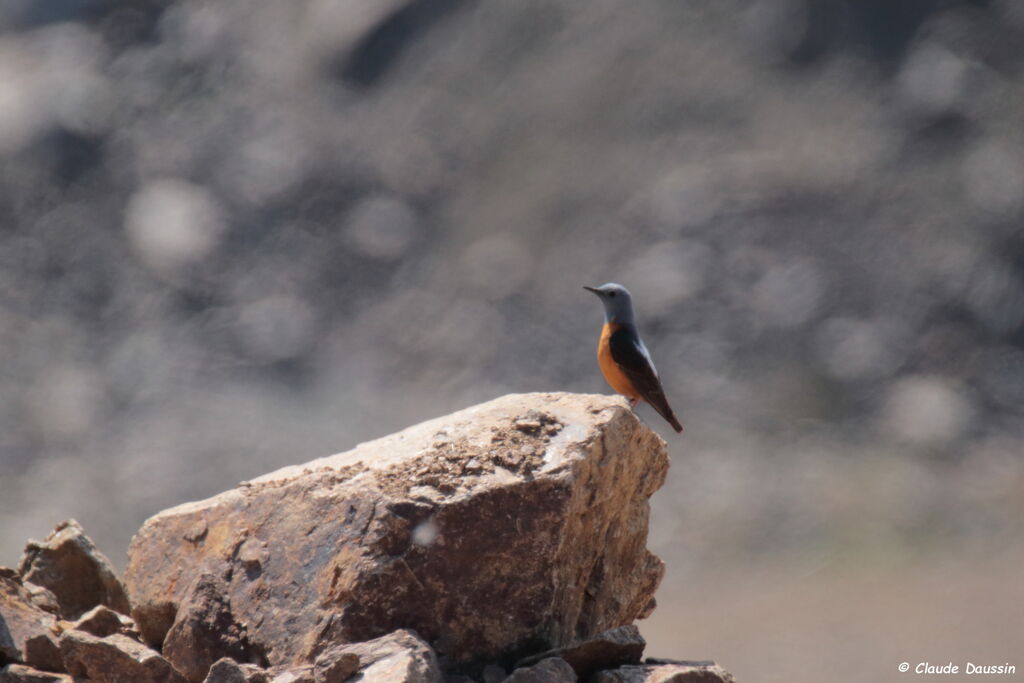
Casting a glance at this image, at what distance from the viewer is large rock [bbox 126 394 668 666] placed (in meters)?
4.64

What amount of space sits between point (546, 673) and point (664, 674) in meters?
0.51

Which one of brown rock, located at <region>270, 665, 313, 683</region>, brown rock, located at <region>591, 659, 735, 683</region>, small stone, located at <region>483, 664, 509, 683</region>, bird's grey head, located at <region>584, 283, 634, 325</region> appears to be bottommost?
brown rock, located at <region>270, 665, 313, 683</region>

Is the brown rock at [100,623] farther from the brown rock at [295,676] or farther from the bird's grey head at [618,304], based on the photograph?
the bird's grey head at [618,304]

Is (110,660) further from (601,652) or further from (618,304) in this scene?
(618,304)

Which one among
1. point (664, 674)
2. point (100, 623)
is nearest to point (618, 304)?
point (664, 674)

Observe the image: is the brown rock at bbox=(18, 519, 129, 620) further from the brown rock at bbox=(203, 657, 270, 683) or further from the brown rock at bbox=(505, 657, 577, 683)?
the brown rock at bbox=(505, 657, 577, 683)

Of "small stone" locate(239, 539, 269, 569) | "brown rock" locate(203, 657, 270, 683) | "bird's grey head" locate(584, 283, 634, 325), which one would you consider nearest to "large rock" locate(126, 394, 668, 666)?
"small stone" locate(239, 539, 269, 569)

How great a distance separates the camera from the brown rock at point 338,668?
13.5 ft

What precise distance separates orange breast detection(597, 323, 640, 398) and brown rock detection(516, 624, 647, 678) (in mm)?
2345

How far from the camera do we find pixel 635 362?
6.97m

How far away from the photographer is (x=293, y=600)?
475cm

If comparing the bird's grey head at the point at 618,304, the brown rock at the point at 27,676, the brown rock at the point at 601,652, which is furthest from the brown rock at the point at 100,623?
the bird's grey head at the point at 618,304

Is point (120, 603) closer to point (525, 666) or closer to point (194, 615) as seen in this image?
point (194, 615)

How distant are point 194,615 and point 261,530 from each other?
44 centimetres
